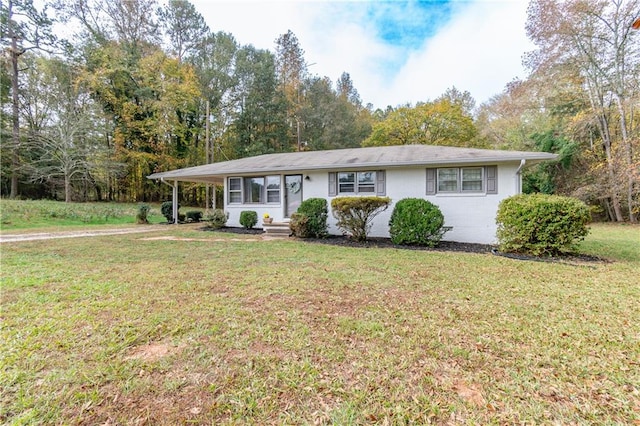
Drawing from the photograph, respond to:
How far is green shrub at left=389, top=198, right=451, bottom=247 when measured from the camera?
7.41 meters

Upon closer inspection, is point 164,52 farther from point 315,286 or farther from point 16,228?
point 315,286

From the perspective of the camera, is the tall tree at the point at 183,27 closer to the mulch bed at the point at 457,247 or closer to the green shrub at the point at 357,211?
the green shrub at the point at 357,211

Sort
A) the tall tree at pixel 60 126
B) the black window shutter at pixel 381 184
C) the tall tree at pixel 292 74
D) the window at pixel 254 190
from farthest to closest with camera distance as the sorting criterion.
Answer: the tall tree at pixel 292 74 → the tall tree at pixel 60 126 → the window at pixel 254 190 → the black window shutter at pixel 381 184

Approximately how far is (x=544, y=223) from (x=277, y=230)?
291 inches

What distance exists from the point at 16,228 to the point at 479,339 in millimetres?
14693

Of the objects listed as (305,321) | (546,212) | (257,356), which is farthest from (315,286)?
(546,212)

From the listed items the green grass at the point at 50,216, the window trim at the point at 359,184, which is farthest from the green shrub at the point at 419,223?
the green grass at the point at 50,216

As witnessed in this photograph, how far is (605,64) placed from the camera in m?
13.7

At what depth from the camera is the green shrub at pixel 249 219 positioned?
10.8 metres

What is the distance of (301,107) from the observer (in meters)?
23.6

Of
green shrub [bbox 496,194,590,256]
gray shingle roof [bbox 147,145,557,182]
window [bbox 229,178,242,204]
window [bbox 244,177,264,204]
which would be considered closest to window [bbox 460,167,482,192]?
gray shingle roof [bbox 147,145,557,182]

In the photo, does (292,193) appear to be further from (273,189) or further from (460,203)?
(460,203)

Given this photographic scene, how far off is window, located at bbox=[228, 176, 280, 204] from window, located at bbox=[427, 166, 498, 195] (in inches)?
222

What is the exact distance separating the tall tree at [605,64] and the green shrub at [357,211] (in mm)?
13271
